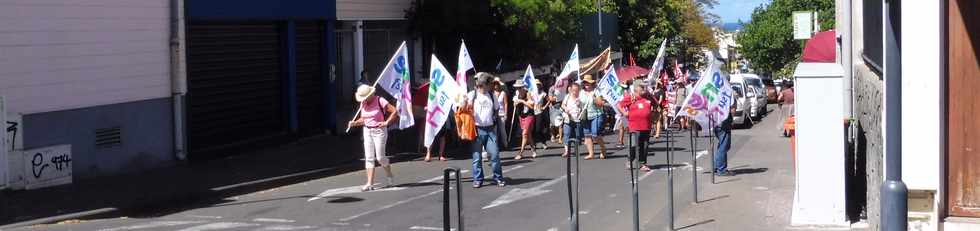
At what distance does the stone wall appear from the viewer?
956 centimetres

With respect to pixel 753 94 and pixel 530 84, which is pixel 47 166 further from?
pixel 753 94

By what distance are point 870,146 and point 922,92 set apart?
2.43 m

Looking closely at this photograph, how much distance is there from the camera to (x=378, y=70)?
1055 inches

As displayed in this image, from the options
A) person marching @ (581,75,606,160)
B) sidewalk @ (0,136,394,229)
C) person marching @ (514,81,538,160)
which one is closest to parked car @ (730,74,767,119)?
person marching @ (514,81,538,160)

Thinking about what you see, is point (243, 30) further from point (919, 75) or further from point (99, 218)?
point (919, 75)

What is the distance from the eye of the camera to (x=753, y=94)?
36594 millimetres

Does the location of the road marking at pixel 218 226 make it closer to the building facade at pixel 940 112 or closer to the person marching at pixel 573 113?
the building facade at pixel 940 112

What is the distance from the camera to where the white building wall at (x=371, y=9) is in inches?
966

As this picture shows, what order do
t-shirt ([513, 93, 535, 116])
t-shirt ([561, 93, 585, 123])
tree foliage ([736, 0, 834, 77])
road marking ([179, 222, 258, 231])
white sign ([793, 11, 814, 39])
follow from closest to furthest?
road marking ([179, 222, 258, 231]), t-shirt ([561, 93, 585, 123]), t-shirt ([513, 93, 535, 116]), white sign ([793, 11, 814, 39]), tree foliage ([736, 0, 834, 77])

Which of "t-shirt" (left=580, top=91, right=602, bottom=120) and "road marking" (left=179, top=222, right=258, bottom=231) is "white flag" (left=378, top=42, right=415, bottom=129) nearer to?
"road marking" (left=179, top=222, right=258, bottom=231)

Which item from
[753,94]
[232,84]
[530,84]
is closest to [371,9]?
[232,84]

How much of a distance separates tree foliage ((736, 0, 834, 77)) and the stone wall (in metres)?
46.8

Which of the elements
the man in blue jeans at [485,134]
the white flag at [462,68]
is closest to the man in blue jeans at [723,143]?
the man in blue jeans at [485,134]

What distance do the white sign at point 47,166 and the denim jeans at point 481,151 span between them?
5156 millimetres
